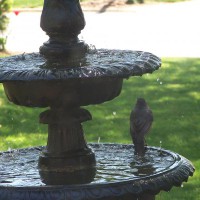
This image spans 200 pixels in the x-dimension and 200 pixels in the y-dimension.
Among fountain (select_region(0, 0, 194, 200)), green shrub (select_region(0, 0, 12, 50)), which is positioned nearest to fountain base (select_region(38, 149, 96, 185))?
fountain (select_region(0, 0, 194, 200))

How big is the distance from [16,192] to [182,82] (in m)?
9.02

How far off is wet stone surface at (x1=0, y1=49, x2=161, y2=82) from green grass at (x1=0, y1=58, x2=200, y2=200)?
2751 millimetres

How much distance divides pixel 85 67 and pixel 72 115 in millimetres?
674

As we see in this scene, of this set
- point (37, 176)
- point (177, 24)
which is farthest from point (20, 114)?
point (177, 24)

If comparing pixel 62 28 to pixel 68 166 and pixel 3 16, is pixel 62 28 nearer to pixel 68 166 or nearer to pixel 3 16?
pixel 68 166

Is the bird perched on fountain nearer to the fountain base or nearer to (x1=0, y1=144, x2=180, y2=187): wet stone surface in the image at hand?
(x1=0, y1=144, x2=180, y2=187): wet stone surface

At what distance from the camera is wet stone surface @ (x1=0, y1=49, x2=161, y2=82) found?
562cm

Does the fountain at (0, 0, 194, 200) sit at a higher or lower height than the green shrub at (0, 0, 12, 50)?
higher

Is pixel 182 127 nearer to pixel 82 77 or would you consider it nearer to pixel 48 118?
pixel 48 118

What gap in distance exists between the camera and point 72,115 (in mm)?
6305

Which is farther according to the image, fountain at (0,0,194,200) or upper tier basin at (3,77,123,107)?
upper tier basin at (3,77,123,107)

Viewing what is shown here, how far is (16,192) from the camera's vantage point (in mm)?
5477

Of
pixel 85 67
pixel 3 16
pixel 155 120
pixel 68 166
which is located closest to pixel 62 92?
pixel 85 67

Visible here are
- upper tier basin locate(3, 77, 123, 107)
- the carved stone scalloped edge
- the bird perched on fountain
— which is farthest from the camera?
the bird perched on fountain
